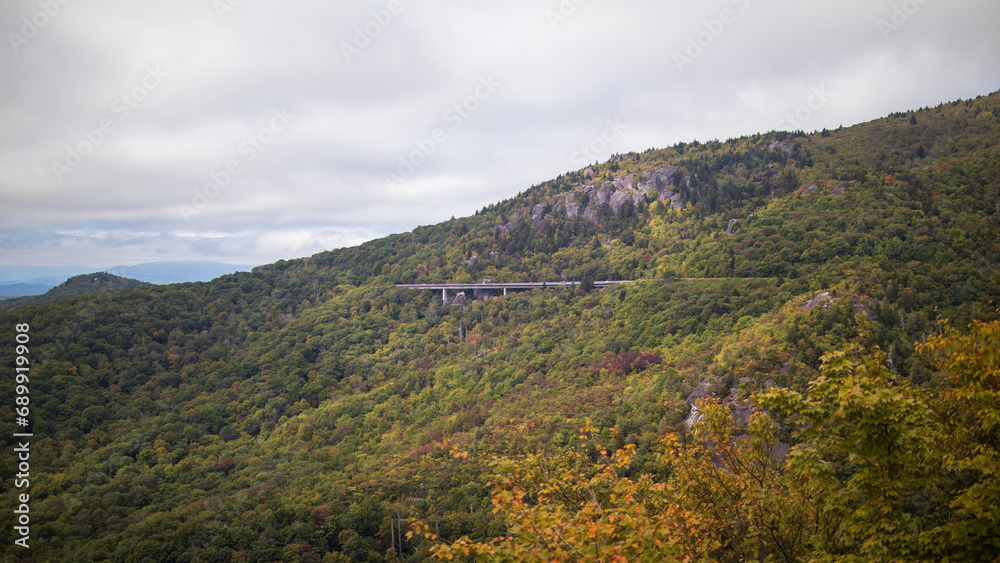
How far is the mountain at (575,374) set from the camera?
10.8 meters

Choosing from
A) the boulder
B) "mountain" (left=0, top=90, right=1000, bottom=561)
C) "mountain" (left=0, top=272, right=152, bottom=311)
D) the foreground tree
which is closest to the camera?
the foreground tree

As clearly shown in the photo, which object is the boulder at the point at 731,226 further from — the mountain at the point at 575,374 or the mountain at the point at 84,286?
the mountain at the point at 84,286

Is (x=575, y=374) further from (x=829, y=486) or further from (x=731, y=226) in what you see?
(x=829, y=486)

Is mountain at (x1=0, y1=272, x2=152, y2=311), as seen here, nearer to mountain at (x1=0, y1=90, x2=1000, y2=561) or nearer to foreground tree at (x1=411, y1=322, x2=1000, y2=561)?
mountain at (x1=0, y1=90, x2=1000, y2=561)

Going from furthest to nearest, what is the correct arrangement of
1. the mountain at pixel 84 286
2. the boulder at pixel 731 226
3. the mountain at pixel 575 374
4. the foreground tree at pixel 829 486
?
the mountain at pixel 84 286 < the boulder at pixel 731 226 < the mountain at pixel 575 374 < the foreground tree at pixel 829 486

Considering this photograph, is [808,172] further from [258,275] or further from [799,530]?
[258,275]

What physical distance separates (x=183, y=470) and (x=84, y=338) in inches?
1701

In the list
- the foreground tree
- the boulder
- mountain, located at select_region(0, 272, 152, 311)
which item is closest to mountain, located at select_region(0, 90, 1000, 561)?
the foreground tree

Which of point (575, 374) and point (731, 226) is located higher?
point (731, 226)

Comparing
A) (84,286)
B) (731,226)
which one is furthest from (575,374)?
(84,286)

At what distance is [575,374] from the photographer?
67.6 metres

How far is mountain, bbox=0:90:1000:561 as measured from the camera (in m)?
10.8

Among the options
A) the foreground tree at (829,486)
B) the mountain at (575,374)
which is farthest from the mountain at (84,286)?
the foreground tree at (829,486)

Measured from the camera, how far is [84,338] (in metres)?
86.6
